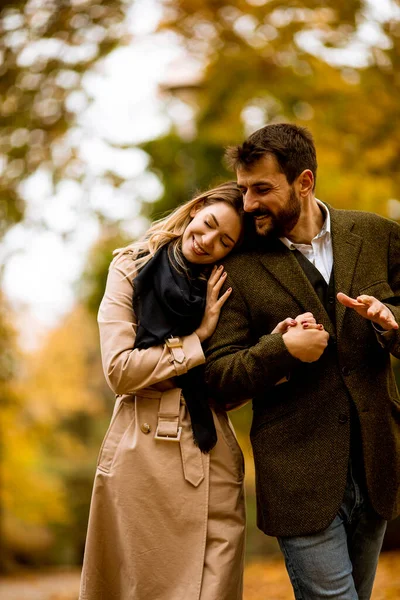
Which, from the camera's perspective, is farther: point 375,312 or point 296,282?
point 296,282

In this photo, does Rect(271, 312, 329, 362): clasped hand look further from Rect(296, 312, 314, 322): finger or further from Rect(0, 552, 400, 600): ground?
Rect(0, 552, 400, 600): ground

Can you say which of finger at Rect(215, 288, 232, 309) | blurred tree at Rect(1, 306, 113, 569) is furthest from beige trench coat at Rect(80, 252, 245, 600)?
blurred tree at Rect(1, 306, 113, 569)

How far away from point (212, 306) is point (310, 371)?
0.47m

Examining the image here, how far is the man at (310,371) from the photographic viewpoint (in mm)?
2895

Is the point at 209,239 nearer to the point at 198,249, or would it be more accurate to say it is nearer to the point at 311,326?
the point at 198,249

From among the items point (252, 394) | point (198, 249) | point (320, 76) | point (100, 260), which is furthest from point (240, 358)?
point (100, 260)

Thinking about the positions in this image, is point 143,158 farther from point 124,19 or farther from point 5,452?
point 5,452

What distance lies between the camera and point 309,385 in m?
3.00

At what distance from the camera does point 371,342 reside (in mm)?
3045

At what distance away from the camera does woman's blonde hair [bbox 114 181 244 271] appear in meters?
3.22

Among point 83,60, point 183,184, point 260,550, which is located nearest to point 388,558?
point 260,550

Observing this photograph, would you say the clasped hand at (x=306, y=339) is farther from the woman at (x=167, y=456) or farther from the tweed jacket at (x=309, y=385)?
the woman at (x=167, y=456)

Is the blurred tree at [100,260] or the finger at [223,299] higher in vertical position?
the finger at [223,299]

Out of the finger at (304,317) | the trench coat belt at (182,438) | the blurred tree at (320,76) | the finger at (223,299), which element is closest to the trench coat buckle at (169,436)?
the trench coat belt at (182,438)
